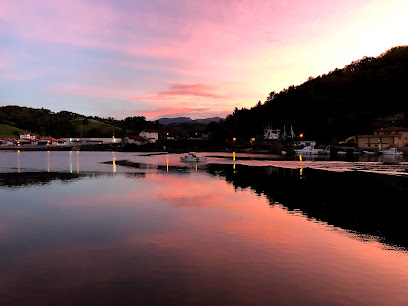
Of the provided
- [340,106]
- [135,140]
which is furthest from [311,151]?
[135,140]

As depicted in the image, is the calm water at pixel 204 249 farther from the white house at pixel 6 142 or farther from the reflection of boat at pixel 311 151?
the white house at pixel 6 142

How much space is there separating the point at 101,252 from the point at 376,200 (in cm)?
2693

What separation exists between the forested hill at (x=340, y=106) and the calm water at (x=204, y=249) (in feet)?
438

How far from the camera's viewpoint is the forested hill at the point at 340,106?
509 feet

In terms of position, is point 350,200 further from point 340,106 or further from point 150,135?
point 150,135

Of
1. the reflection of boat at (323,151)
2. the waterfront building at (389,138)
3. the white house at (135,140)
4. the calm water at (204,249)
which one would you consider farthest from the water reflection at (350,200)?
the white house at (135,140)

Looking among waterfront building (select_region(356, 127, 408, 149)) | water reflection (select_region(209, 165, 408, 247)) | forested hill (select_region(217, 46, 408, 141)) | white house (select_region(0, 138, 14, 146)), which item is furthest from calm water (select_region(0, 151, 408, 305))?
white house (select_region(0, 138, 14, 146))

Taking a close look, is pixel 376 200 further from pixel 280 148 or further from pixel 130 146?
pixel 130 146

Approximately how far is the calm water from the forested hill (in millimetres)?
133498

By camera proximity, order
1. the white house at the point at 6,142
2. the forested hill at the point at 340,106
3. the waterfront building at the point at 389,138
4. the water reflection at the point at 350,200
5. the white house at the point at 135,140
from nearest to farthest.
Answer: the water reflection at the point at 350,200 < the waterfront building at the point at 389,138 < the forested hill at the point at 340,106 < the white house at the point at 135,140 < the white house at the point at 6,142

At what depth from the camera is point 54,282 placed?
12.7 m

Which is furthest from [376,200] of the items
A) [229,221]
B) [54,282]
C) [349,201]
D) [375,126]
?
[375,126]

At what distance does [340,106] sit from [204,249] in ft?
569

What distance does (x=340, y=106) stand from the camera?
169375 millimetres
